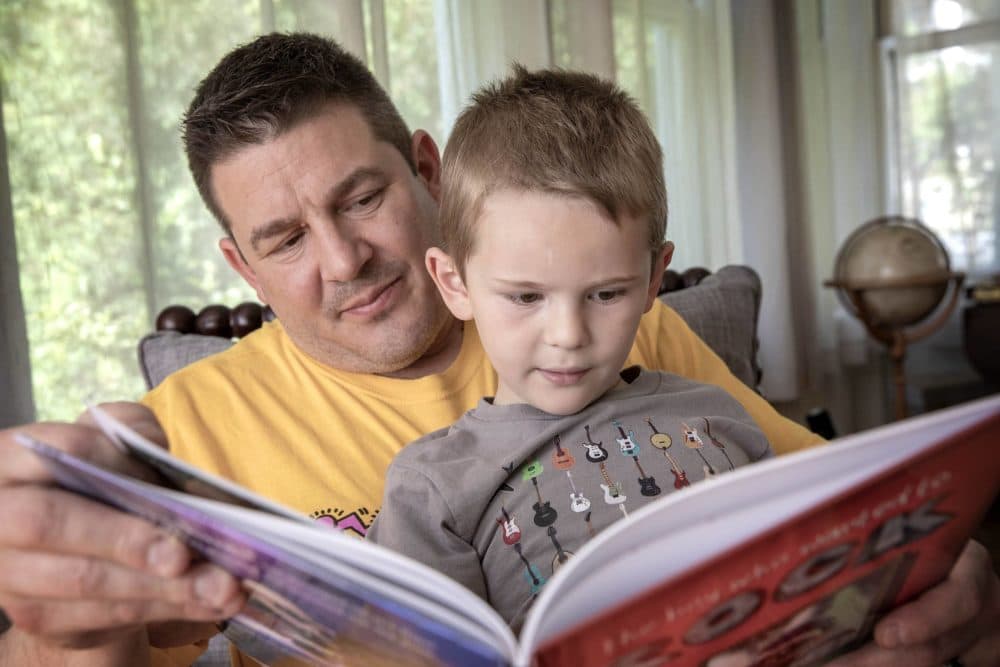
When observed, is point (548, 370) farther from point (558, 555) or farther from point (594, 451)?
point (558, 555)

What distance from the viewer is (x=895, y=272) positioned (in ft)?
14.3

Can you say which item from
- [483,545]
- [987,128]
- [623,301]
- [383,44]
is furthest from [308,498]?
[987,128]

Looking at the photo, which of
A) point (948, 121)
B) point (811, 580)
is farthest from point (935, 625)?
point (948, 121)

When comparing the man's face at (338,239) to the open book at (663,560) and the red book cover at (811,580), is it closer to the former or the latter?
the open book at (663,560)

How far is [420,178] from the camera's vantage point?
5.08ft

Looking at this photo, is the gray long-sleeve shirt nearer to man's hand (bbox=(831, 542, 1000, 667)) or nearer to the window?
man's hand (bbox=(831, 542, 1000, 667))

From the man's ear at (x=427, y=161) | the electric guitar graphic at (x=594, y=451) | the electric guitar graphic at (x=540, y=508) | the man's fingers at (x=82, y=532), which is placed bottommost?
the electric guitar graphic at (x=540, y=508)

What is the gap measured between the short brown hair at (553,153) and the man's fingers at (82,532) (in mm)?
521

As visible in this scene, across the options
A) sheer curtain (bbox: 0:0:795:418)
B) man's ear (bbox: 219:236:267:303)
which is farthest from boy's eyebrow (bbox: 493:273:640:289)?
sheer curtain (bbox: 0:0:795:418)

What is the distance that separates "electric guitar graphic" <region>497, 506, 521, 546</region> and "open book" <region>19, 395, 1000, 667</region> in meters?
0.27

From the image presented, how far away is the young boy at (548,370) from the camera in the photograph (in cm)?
96

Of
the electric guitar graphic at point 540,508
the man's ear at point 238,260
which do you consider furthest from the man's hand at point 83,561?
the man's ear at point 238,260

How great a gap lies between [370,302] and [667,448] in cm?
57

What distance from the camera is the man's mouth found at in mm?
1396
